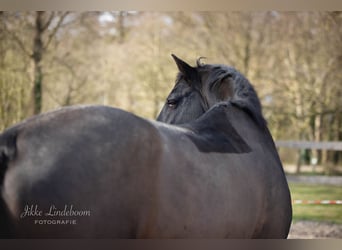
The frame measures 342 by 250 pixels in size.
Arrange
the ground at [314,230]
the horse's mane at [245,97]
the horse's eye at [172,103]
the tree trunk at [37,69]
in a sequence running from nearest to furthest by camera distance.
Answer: the horse's mane at [245,97], the horse's eye at [172,103], the ground at [314,230], the tree trunk at [37,69]

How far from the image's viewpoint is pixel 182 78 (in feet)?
10.9

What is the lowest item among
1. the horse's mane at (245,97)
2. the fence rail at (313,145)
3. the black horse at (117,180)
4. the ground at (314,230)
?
the ground at (314,230)

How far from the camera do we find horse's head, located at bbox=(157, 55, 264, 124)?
120 inches

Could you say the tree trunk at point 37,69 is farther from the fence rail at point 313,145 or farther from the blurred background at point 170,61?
the fence rail at point 313,145

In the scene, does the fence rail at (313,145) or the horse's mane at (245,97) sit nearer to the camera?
the horse's mane at (245,97)

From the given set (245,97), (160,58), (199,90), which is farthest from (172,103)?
(160,58)

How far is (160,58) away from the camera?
4848 mm

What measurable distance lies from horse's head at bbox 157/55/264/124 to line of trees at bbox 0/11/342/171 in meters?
1.08

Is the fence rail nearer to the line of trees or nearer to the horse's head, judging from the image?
the line of trees

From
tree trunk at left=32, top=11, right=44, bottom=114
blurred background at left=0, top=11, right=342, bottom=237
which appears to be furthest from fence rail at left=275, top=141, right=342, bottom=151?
tree trunk at left=32, top=11, right=44, bottom=114

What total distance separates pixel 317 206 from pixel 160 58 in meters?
1.98

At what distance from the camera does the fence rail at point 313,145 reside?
16.4 ft

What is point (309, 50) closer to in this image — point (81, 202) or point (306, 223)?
point (306, 223)

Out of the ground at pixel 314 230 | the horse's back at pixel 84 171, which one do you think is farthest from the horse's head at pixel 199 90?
the ground at pixel 314 230
